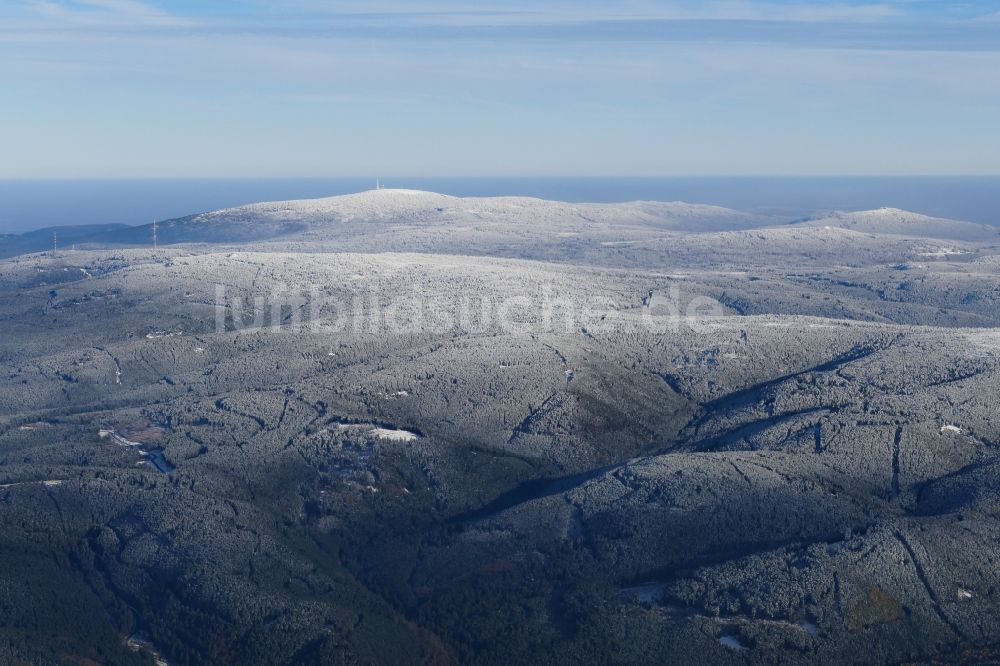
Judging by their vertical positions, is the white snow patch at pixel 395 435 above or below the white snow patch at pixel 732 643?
above

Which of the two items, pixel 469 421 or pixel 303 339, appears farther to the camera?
pixel 303 339

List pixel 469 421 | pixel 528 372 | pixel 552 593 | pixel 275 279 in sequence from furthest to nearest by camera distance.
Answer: pixel 275 279 < pixel 528 372 < pixel 469 421 < pixel 552 593

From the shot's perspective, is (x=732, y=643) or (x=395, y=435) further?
(x=395, y=435)

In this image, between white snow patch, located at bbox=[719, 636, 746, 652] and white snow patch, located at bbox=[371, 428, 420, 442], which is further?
white snow patch, located at bbox=[371, 428, 420, 442]

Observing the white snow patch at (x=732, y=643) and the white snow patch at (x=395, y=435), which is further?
the white snow patch at (x=395, y=435)

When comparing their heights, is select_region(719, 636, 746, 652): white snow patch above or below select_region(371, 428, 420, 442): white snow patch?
below

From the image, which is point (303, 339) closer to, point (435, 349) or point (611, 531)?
point (435, 349)

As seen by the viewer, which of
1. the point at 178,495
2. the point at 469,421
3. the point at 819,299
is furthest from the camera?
the point at 819,299

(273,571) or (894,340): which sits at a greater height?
(894,340)

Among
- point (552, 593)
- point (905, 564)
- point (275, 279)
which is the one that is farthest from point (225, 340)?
point (905, 564)

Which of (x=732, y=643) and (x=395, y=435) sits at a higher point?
(x=395, y=435)
